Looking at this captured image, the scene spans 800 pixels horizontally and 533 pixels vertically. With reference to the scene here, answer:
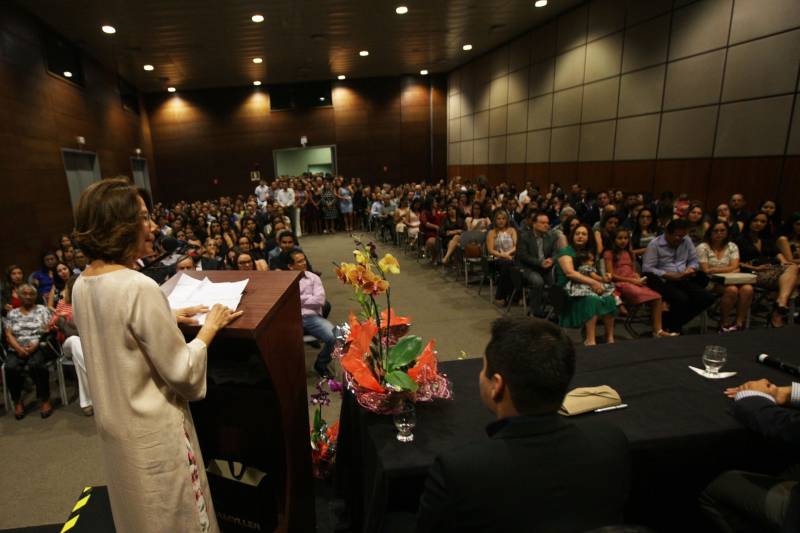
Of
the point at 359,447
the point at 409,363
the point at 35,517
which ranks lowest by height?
the point at 35,517

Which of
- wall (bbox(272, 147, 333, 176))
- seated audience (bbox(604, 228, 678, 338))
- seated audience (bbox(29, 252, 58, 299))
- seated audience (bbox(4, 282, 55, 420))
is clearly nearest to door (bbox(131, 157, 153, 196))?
wall (bbox(272, 147, 333, 176))

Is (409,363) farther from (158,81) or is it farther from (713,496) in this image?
(158,81)

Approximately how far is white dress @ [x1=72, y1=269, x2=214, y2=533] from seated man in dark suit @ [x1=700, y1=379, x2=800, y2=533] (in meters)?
1.81

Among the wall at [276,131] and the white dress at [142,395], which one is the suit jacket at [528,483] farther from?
the wall at [276,131]

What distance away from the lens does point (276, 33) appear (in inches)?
382

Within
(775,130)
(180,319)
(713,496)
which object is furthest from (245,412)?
(775,130)

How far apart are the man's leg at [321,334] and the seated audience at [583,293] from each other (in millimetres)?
2250

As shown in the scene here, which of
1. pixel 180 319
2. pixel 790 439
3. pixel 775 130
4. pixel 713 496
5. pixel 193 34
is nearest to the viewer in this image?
pixel 180 319

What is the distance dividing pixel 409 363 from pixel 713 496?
4.05ft

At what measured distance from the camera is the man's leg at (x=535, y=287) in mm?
4523

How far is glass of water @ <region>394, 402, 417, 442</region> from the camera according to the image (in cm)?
147

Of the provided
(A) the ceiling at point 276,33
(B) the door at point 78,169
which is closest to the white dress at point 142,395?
(A) the ceiling at point 276,33

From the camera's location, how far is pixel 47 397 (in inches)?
140

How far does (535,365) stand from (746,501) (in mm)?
1178
